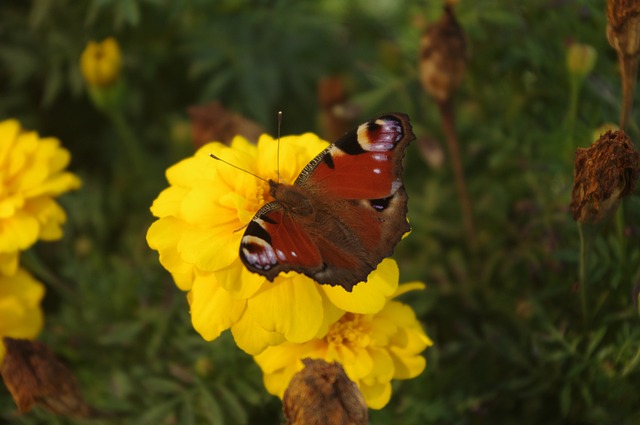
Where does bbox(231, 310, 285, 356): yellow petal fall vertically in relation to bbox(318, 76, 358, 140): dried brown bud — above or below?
below

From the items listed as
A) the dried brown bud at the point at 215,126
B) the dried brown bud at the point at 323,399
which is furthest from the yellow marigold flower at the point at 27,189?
the dried brown bud at the point at 323,399

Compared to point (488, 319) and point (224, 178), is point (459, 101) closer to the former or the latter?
point (488, 319)

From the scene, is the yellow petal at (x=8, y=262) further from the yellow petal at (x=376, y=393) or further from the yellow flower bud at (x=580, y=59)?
the yellow flower bud at (x=580, y=59)

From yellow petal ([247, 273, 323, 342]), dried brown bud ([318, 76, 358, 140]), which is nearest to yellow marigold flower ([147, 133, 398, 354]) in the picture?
yellow petal ([247, 273, 323, 342])

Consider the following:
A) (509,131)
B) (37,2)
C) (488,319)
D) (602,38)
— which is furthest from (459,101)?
(37,2)

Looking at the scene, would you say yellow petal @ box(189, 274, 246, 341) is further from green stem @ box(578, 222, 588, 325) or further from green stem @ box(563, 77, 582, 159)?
green stem @ box(563, 77, 582, 159)

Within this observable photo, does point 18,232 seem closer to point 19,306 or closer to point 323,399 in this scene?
point 19,306
